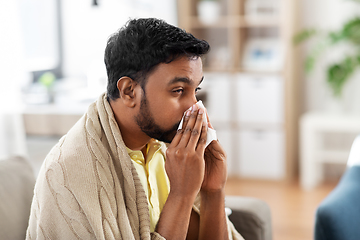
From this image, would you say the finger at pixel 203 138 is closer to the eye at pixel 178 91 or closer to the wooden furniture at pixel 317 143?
the eye at pixel 178 91

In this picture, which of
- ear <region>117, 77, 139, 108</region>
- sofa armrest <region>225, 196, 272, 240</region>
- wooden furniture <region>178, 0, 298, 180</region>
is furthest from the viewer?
wooden furniture <region>178, 0, 298, 180</region>

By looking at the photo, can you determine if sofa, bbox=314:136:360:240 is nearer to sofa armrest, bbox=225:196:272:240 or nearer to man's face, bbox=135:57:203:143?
sofa armrest, bbox=225:196:272:240

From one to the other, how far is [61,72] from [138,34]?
2.71 metres

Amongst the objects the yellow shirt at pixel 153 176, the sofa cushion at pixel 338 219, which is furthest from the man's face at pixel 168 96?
the sofa cushion at pixel 338 219

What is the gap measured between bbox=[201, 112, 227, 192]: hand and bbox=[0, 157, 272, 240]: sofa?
0.31 meters

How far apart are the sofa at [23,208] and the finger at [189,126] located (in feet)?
1.83

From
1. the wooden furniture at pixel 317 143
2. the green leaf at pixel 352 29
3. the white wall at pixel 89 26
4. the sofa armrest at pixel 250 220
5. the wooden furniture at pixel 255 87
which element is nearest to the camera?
the sofa armrest at pixel 250 220

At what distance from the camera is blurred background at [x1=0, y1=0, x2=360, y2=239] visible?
11.3ft

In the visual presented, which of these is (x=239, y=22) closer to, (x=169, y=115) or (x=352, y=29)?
(x=352, y=29)

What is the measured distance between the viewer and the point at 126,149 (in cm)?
123

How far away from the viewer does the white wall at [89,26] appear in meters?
3.42

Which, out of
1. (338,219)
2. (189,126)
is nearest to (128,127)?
(189,126)

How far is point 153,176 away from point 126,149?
0.73ft

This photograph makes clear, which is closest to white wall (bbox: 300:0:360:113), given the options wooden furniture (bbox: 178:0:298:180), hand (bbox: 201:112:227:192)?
wooden furniture (bbox: 178:0:298:180)
